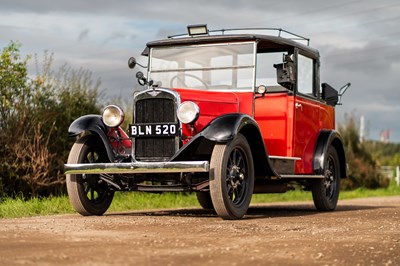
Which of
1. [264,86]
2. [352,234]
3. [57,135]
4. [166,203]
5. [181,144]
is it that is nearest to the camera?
[352,234]

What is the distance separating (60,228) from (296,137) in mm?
4489

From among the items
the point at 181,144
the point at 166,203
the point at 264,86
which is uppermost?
the point at 264,86

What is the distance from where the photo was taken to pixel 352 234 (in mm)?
7621

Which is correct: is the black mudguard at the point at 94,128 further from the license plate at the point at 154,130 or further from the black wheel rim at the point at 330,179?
the black wheel rim at the point at 330,179

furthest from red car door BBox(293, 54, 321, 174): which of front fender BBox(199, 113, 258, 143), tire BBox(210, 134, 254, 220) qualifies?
front fender BBox(199, 113, 258, 143)

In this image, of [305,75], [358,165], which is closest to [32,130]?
[305,75]

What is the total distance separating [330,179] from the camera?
12.6m

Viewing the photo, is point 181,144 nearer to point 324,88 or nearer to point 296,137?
point 296,137

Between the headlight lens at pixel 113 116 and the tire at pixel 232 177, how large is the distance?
1.49 m

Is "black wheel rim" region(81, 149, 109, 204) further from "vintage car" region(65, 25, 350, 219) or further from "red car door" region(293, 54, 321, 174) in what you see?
"red car door" region(293, 54, 321, 174)

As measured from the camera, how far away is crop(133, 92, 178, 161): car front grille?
962 cm

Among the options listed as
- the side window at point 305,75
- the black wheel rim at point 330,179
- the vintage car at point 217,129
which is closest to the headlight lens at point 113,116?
the vintage car at point 217,129

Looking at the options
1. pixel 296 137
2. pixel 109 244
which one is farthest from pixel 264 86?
pixel 109 244

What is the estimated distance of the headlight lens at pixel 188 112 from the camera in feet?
30.7
